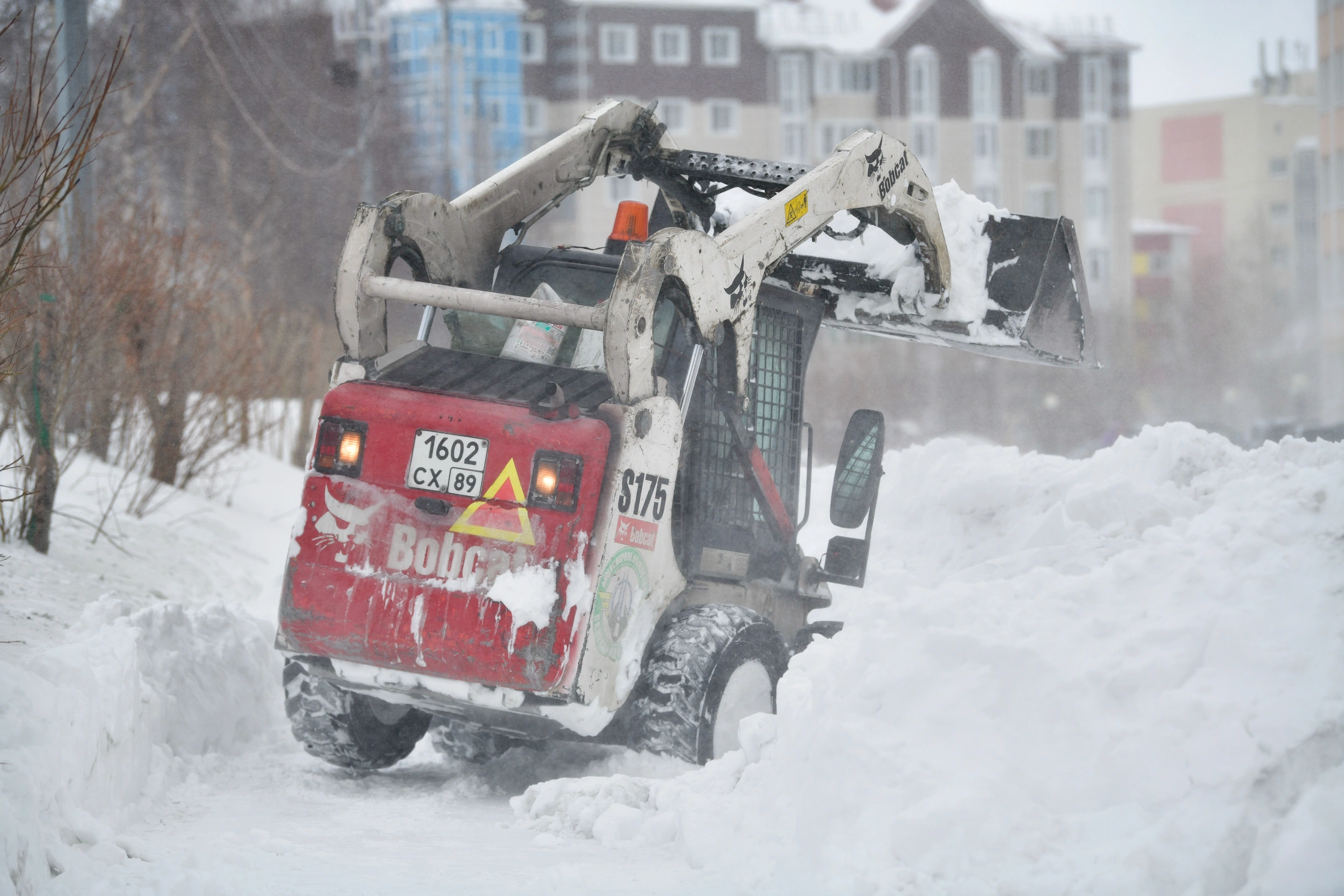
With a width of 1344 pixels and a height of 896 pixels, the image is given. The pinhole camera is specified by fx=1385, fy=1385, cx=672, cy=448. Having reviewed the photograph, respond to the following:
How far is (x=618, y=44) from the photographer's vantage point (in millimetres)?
56375

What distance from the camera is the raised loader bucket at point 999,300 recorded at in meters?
7.18

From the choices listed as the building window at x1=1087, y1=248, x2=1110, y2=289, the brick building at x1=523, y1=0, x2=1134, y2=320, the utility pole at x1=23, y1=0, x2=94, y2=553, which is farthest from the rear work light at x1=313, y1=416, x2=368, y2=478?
the building window at x1=1087, y1=248, x2=1110, y2=289

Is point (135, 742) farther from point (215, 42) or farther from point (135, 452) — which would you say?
point (215, 42)

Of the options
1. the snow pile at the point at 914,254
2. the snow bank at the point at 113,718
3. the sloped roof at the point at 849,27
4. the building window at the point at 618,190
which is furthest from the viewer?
the sloped roof at the point at 849,27

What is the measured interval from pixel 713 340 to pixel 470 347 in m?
1.18

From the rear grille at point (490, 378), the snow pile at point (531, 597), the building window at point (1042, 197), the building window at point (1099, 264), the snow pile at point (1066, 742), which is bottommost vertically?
the snow pile at point (1066, 742)

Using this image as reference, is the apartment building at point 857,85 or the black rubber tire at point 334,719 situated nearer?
the black rubber tire at point 334,719

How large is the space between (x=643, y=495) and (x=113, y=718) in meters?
2.01

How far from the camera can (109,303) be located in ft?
29.6

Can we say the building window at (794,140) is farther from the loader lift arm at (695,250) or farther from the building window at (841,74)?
the loader lift arm at (695,250)

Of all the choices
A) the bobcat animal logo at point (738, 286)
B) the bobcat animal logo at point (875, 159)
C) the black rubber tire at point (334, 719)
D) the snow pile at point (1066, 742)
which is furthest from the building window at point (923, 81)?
the black rubber tire at point (334, 719)

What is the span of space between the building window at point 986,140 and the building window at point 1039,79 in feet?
7.08

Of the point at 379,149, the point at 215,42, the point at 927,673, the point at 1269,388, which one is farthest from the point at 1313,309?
the point at 927,673

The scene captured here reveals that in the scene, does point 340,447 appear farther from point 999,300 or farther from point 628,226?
point 999,300
